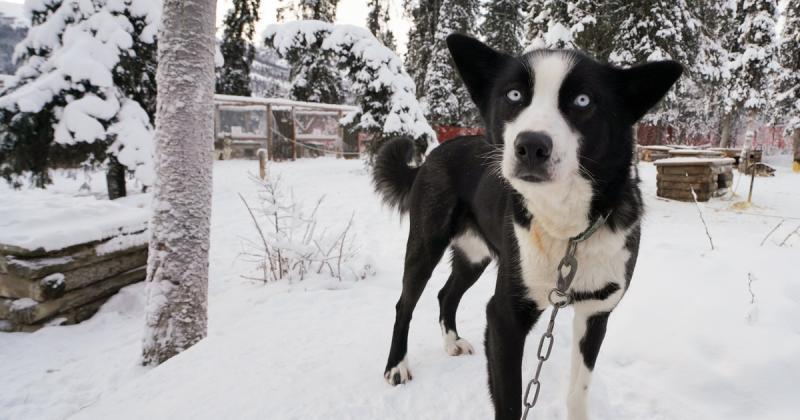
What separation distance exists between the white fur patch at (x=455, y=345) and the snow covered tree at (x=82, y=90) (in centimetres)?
636

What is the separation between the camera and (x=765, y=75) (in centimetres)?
1688

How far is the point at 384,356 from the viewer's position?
2.59 m

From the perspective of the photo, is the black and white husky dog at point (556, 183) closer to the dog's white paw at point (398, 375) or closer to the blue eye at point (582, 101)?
the blue eye at point (582, 101)

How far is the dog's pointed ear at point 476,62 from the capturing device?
191cm

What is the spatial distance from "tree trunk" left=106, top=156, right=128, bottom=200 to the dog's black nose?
8115 mm

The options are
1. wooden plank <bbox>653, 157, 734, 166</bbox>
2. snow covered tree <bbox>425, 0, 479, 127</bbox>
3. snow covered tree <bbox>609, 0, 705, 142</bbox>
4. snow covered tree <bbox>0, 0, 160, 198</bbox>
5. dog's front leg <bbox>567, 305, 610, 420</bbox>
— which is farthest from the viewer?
snow covered tree <bbox>425, 0, 479, 127</bbox>

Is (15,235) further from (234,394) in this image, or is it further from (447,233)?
(447,233)

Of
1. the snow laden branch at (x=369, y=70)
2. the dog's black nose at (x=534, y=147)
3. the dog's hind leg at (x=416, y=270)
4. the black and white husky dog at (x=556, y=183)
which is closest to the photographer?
the dog's black nose at (x=534, y=147)

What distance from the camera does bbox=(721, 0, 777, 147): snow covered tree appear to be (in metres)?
15.8

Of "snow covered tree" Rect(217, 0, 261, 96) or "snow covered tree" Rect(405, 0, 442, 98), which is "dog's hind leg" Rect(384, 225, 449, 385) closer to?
"snow covered tree" Rect(405, 0, 442, 98)

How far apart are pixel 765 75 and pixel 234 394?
21.8m

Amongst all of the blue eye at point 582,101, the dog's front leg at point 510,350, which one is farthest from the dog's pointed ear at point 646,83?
the dog's front leg at point 510,350

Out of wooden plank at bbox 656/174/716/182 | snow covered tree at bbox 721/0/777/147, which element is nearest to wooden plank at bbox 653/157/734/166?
→ wooden plank at bbox 656/174/716/182

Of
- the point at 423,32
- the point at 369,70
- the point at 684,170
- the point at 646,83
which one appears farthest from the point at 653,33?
the point at 423,32
